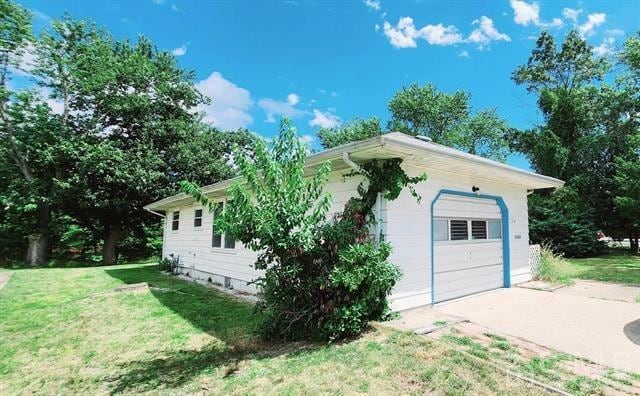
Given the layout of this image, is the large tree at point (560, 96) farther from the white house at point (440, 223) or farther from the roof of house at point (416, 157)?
the roof of house at point (416, 157)

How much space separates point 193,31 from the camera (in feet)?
44.4

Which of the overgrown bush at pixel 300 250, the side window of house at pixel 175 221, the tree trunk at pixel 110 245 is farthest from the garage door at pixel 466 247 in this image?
the tree trunk at pixel 110 245

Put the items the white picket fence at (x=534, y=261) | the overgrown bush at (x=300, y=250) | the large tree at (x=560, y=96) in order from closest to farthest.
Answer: the overgrown bush at (x=300, y=250)
the white picket fence at (x=534, y=261)
the large tree at (x=560, y=96)

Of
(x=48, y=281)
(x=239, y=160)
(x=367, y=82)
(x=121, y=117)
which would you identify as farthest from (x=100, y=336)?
(x=367, y=82)

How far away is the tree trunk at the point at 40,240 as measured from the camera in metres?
17.7

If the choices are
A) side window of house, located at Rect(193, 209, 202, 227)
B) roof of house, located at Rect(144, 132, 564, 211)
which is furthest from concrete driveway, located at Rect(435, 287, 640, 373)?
side window of house, located at Rect(193, 209, 202, 227)

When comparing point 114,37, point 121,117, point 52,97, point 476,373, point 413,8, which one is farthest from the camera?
point 114,37

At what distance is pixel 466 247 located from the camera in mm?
7293

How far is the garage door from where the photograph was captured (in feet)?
21.8

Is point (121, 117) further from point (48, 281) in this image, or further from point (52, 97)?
point (48, 281)

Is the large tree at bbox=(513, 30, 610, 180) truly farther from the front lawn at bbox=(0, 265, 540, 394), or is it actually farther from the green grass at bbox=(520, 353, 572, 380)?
Answer: the front lawn at bbox=(0, 265, 540, 394)

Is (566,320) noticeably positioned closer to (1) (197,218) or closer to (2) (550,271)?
(2) (550,271)

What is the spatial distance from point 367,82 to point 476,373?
25600mm

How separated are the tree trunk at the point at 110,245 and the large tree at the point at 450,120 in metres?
22.1
